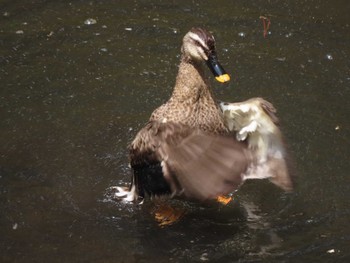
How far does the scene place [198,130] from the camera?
459 centimetres

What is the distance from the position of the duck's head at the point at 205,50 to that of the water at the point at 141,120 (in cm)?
110

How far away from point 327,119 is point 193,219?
5.74 ft

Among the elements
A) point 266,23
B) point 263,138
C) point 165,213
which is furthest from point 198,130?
point 266,23

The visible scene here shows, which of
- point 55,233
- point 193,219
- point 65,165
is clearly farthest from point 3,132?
point 193,219

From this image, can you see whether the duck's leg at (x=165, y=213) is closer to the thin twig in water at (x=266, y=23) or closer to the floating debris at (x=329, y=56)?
the floating debris at (x=329, y=56)

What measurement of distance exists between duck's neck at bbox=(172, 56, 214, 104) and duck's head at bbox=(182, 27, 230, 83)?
0.09 metres

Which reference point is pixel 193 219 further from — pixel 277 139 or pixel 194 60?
pixel 194 60

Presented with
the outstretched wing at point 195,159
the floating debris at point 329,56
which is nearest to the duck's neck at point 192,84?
the outstretched wing at point 195,159

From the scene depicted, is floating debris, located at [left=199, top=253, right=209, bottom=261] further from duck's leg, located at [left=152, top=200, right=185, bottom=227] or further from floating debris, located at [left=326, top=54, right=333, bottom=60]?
floating debris, located at [left=326, top=54, right=333, bottom=60]

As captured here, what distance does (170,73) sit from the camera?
21.9ft

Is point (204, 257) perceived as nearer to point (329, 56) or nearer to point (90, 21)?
point (329, 56)

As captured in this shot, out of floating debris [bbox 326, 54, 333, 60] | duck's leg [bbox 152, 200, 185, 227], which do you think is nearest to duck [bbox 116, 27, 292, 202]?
duck's leg [bbox 152, 200, 185, 227]

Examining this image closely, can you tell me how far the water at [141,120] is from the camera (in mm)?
4715

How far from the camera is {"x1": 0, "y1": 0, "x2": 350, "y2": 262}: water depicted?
4.71 meters
